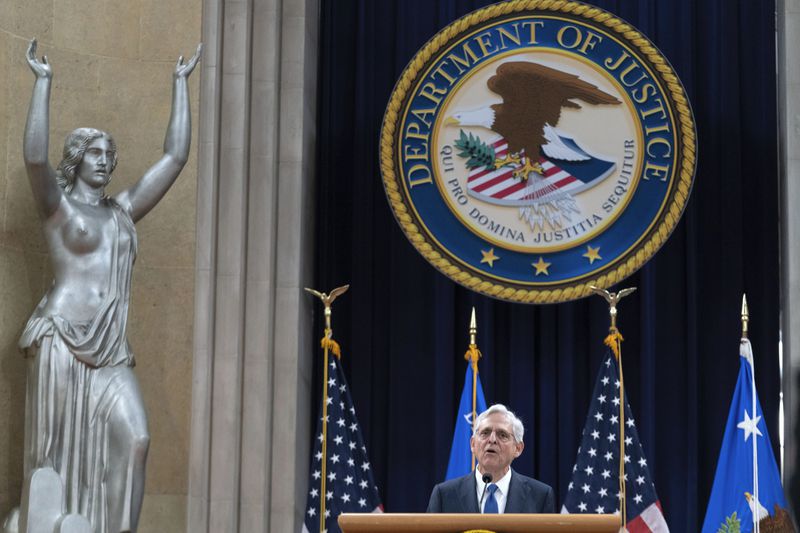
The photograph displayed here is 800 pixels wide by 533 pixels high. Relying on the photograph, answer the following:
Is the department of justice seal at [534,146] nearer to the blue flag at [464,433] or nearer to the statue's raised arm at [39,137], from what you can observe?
the blue flag at [464,433]

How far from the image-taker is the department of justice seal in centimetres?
885

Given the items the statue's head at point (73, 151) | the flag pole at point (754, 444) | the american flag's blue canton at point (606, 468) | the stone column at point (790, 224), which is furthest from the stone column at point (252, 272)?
the stone column at point (790, 224)

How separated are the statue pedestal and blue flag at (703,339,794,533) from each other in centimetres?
338

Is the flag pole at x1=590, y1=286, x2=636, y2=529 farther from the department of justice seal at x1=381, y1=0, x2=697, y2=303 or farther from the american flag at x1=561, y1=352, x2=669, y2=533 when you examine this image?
the department of justice seal at x1=381, y1=0, x2=697, y2=303

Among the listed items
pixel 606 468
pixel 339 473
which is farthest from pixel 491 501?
pixel 339 473

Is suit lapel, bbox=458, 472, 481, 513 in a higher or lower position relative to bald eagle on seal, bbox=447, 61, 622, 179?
lower

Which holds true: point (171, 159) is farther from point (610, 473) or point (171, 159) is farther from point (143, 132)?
point (610, 473)

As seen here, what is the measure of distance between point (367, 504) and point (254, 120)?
7.34ft

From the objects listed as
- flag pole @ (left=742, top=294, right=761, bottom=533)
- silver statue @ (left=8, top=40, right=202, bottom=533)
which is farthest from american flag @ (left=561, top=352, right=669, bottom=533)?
silver statue @ (left=8, top=40, right=202, bottom=533)

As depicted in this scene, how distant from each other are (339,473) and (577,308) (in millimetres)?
1750

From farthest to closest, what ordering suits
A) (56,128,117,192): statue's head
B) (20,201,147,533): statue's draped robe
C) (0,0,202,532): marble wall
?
(0,0,202,532): marble wall, (56,128,117,192): statue's head, (20,201,147,533): statue's draped robe

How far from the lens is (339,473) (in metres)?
8.40

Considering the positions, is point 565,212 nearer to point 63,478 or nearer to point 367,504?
point 367,504

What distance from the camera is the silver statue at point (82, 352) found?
271 inches
